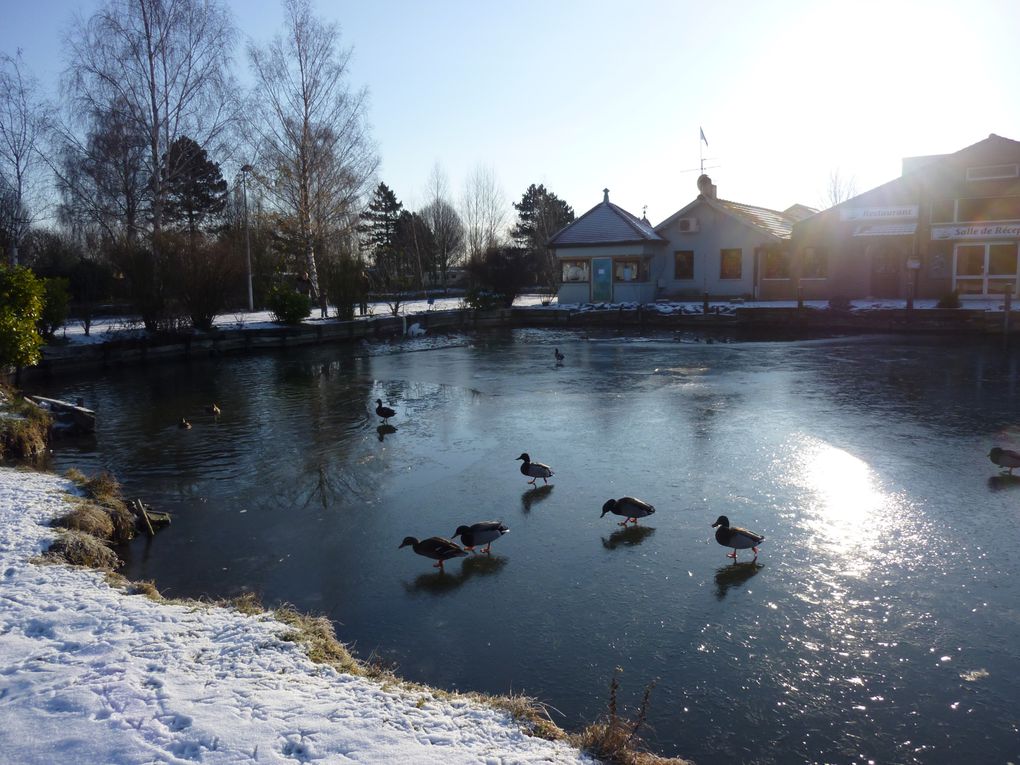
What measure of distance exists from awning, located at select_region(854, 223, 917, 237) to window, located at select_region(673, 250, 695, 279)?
26.3 feet

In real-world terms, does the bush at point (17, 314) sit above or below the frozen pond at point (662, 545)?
above

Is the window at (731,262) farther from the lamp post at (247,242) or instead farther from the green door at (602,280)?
the lamp post at (247,242)

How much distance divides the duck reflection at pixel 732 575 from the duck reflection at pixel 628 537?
1.00 meters

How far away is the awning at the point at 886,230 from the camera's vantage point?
1247 inches

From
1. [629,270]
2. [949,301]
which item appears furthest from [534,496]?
[629,270]

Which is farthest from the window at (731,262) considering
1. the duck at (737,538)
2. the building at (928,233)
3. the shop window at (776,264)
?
the duck at (737,538)

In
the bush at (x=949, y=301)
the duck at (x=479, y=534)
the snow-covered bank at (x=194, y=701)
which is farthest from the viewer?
the bush at (x=949, y=301)

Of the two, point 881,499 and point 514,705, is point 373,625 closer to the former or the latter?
point 514,705

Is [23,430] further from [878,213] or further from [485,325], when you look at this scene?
[878,213]

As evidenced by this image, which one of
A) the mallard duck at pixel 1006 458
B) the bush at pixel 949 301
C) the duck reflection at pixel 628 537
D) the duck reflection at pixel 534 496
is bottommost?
the duck reflection at pixel 628 537

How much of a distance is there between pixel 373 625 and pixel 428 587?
84 cm

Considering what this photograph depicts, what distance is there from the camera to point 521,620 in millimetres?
5973

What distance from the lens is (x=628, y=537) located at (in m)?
7.72

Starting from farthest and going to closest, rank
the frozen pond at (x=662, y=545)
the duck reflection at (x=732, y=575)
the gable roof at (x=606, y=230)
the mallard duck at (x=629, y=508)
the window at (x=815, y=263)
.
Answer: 1. the gable roof at (x=606, y=230)
2. the window at (x=815, y=263)
3. the mallard duck at (x=629, y=508)
4. the duck reflection at (x=732, y=575)
5. the frozen pond at (x=662, y=545)
